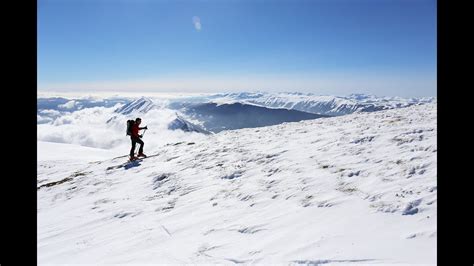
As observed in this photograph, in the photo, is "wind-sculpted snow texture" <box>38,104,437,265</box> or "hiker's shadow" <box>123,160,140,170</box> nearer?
"wind-sculpted snow texture" <box>38,104,437,265</box>

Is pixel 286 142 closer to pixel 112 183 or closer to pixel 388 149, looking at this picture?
pixel 388 149

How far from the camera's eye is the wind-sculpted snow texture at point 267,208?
631 centimetres

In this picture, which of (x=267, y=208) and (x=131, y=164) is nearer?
(x=267, y=208)

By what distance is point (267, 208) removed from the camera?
8.85 metres

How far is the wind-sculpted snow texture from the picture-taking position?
6.31 meters

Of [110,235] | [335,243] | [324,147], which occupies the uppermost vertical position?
[324,147]

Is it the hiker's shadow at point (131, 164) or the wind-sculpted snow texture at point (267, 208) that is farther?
the hiker's shadow at point (131, 164)
